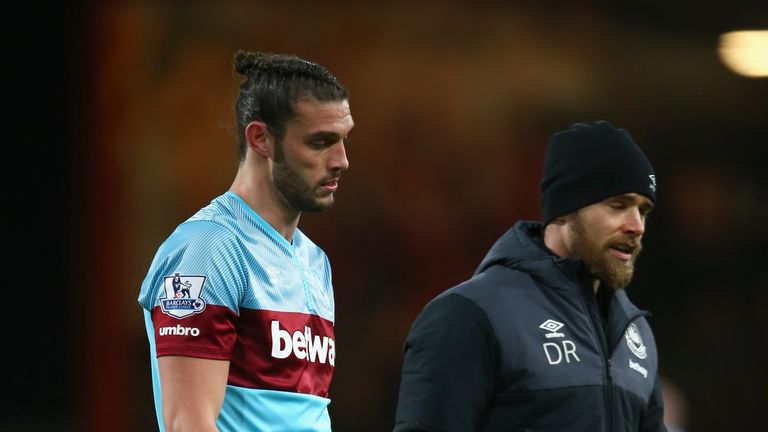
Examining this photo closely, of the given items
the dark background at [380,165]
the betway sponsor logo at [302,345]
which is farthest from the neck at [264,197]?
the dark background at [380,165]

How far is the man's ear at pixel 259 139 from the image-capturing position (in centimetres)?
306

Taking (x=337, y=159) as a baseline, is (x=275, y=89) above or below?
above

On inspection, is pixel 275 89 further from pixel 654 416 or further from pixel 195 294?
pixel 654 416

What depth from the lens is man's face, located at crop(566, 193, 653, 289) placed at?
11.2 ft

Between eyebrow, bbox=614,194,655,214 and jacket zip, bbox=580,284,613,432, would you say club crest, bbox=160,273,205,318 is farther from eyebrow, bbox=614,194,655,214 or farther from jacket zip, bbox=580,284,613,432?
eyebrow, bbox=614,194,655,214

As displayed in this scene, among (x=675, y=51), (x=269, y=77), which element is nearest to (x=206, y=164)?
(x=675, y=51)

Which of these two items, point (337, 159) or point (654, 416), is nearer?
point (337, 159)

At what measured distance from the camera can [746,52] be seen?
7.70 m

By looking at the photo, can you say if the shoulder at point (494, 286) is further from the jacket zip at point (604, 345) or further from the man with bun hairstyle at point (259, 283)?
the man with bun hairstyle at point (259, 283)

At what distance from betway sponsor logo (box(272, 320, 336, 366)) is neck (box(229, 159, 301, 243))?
0.92ft

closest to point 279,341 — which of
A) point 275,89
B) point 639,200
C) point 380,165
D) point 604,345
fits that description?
point 275,89

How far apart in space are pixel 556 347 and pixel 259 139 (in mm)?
942

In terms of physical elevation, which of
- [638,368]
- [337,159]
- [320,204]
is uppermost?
[337,159]

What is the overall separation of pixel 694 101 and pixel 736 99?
0.28m
